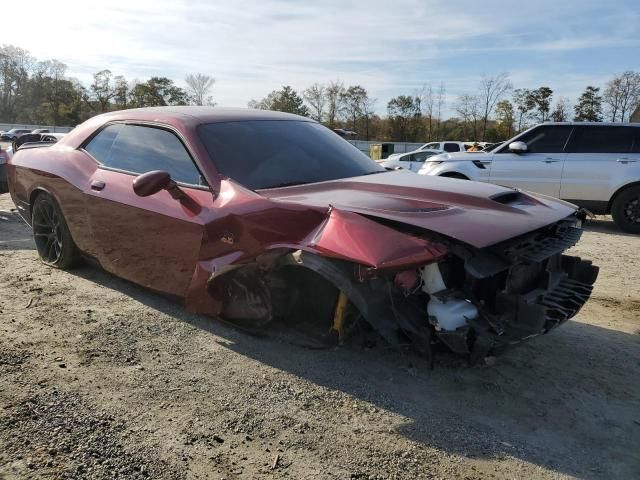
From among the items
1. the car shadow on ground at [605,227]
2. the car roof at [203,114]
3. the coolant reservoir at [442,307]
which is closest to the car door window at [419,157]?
the car shadow on ground at [605,227]

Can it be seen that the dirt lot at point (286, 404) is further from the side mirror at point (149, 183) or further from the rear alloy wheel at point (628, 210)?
the rear alloy wheel at point (628, 210)

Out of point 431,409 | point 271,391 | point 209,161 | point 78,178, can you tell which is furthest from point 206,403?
point 78,178

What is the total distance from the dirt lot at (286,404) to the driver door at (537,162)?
5.39 m

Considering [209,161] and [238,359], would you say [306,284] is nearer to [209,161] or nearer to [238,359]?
[238,359]

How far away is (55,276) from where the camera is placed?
487 centimetres

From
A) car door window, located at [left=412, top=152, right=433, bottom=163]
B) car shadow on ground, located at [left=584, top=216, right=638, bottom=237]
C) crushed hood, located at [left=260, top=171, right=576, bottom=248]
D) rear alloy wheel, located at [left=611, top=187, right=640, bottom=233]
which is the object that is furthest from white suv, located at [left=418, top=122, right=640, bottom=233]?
car door window, located at [left=412, top=152, right=433, bottom=163]

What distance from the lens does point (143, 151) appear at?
4113 mm

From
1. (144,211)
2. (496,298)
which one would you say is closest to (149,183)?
(144,211)

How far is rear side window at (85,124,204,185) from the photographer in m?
3.69

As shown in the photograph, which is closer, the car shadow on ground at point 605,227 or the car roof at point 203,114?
the car roof at point 203,114

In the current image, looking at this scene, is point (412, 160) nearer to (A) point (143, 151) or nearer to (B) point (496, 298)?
(A) point (143, 151)

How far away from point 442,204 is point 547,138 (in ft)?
23.1

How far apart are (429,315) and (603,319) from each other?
7.29ft

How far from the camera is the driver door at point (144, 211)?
3506 mm
